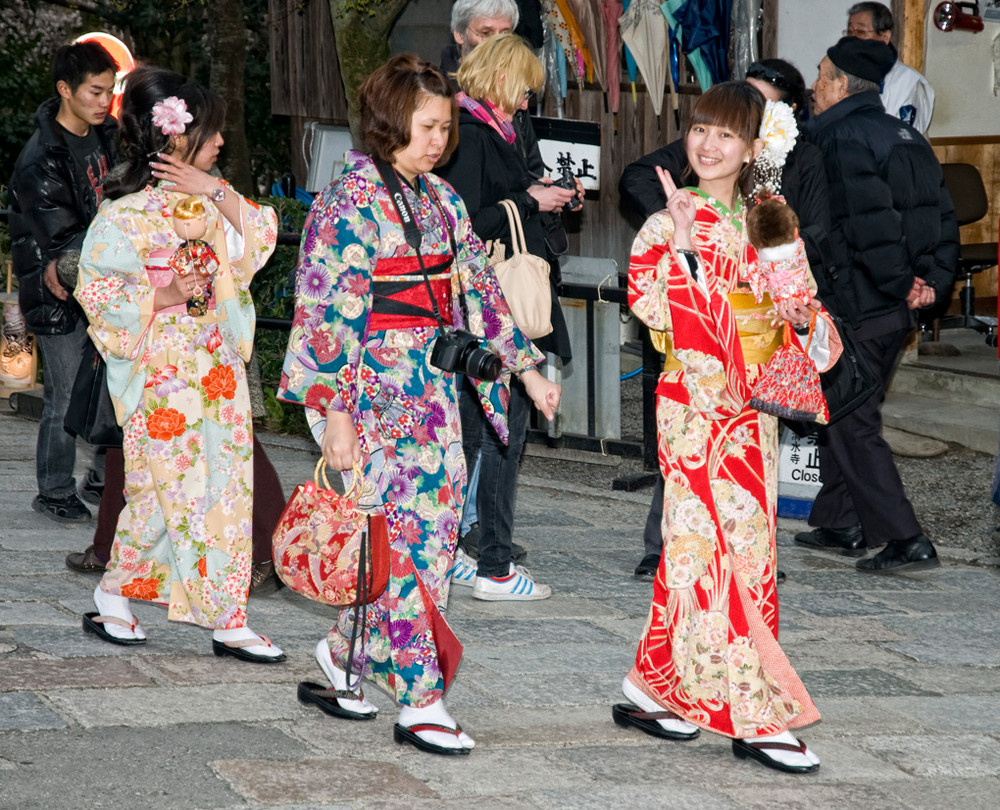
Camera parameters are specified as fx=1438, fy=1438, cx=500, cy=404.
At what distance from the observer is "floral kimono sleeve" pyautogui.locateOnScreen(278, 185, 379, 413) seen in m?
3.74

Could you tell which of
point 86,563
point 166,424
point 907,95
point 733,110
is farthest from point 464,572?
point 907,95

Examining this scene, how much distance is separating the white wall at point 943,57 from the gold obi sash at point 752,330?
20.5 ft

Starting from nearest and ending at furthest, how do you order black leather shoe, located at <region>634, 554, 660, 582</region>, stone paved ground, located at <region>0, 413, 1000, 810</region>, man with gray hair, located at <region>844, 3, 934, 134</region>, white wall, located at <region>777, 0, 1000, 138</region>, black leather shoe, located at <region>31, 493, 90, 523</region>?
1. stone paved ground, located at <region>0, 413, 1000, 810</region>
2. black leather shoe, located at <region>634, 554, 660, 582</region>
3. black leather shoe, located at <region>31, 493, 90, 523</region>
4. man with gray hair, located at <region>844, 3, 934, 134</region>
5. white wall, located at <region>777, 0, 1000, 138</region>

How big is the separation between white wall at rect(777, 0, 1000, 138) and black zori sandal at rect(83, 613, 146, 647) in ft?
22.5

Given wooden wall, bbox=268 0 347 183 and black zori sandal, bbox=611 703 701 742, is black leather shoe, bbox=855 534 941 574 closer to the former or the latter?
black zori sandal, bbox=611 703 701 742

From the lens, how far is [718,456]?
3.90 meters

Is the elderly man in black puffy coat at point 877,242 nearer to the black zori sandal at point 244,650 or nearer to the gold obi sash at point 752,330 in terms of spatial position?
the gold obi sash at point 752,330

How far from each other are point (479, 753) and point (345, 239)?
1.39m

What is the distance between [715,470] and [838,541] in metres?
2.84

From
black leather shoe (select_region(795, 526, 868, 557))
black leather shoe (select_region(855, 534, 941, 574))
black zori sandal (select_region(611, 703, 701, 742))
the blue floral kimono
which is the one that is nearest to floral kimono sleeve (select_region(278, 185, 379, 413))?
the blue floral kimono

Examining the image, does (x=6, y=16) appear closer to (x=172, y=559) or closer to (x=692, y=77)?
(x=692, y=77)

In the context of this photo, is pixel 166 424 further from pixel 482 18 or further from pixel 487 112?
pixel 482 18

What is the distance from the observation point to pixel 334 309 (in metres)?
3.73

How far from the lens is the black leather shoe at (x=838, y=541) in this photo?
21.2ft
